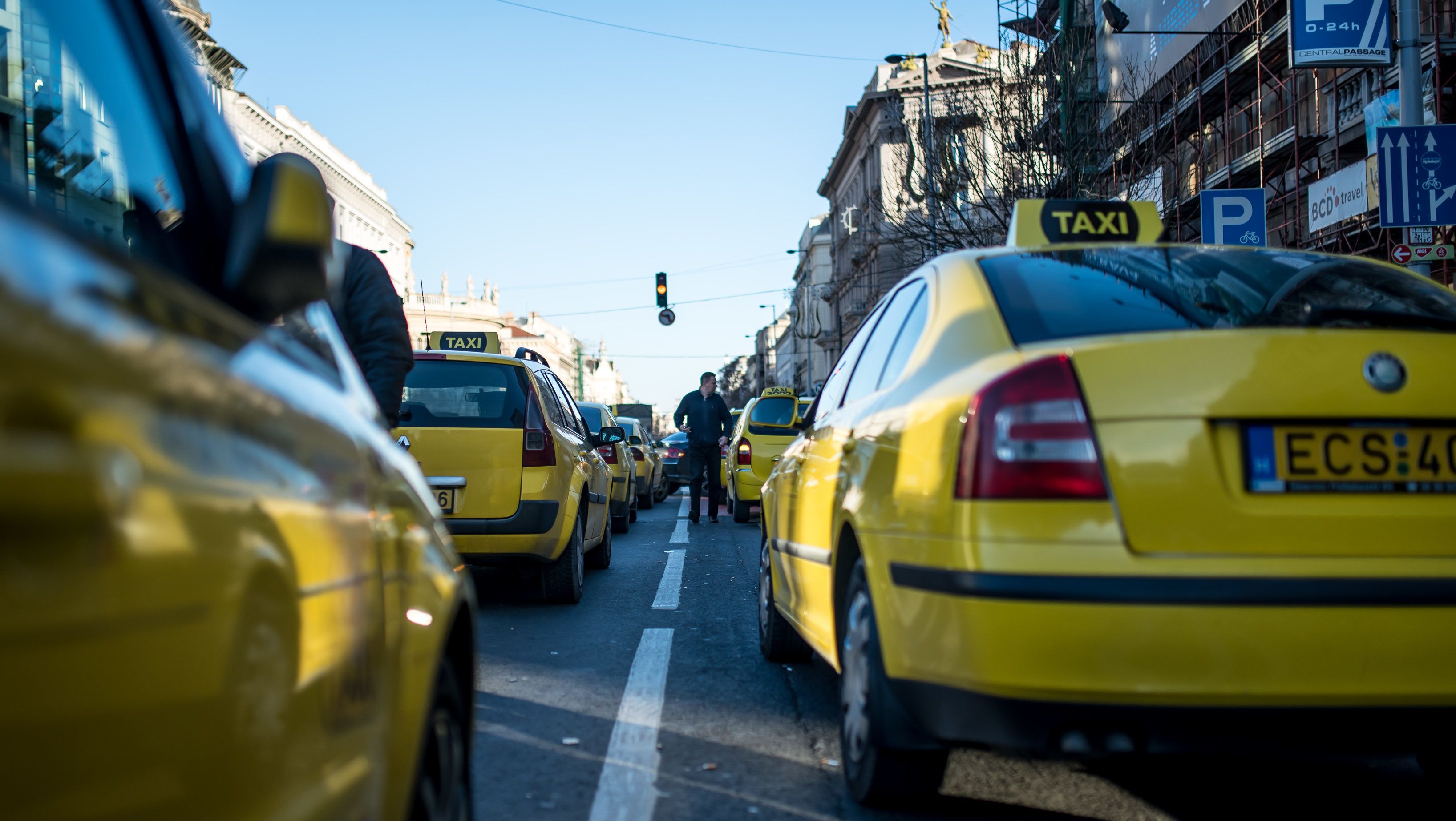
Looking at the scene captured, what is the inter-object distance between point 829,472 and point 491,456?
147 inches

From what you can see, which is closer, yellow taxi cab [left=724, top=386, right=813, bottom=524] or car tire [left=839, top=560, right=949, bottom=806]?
car tire [left=839, top=560, right=949, bottom=806]

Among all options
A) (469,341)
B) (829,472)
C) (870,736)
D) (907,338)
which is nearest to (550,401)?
(829,472)

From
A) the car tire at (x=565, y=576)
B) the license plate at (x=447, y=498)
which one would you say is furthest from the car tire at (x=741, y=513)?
the license plate at (x=447, y=498)

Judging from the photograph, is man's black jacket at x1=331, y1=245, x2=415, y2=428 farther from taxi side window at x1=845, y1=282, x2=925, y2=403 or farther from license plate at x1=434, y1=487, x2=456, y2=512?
license plate at x1=434, y1=487, x2=456, y2=512

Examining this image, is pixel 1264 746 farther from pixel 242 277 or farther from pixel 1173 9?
pixel 1173 9

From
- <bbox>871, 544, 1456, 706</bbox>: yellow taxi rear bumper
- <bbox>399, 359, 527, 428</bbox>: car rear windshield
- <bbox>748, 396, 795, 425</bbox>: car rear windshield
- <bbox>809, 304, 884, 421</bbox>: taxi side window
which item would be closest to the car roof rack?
<bbox>399, 359, 527, 428</bbox>: car rear windshield

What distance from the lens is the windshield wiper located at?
3.17 metres

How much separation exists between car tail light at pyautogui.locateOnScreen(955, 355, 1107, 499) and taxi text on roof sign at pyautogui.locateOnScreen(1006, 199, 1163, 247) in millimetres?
1985

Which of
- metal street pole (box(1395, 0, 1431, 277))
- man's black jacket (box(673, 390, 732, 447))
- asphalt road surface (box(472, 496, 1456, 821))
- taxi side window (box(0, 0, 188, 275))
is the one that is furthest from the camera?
man's black jacket (box(673, 390, 732, 447))

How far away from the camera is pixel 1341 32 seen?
12836mm

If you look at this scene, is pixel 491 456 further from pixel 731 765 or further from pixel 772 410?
pixel 772 410

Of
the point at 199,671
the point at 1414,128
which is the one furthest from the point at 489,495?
the point at 1414,128

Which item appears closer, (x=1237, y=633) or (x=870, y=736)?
(x=1237, y=633)

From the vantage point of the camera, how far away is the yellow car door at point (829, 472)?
4234 mm
